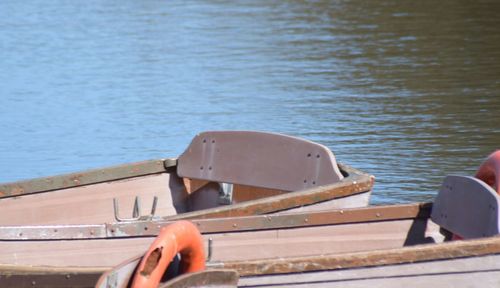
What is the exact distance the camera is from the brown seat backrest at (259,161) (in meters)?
8.05

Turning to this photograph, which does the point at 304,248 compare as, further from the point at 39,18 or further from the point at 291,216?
the point at 39,18

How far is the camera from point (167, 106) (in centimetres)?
1433

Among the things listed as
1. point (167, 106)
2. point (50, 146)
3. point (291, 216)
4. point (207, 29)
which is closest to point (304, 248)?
point (291, 216)

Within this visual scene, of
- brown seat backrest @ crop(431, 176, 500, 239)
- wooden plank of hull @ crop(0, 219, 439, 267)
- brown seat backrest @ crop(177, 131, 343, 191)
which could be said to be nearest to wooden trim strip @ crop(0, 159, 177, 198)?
brown seat backrest @ crop(177, 131, 343, 191)

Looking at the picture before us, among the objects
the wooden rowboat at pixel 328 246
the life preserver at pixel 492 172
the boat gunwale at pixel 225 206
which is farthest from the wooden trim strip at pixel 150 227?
the life preserver at pixel 492 172

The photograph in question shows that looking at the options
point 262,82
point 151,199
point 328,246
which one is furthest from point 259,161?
point 262,82

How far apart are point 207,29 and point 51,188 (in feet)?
40.4

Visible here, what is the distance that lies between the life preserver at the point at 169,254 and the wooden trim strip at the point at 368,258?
0.09m

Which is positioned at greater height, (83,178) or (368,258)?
(368,258)

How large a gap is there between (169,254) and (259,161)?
284 cm

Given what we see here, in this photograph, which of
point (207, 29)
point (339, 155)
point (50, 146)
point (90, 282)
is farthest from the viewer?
point (207, 29)

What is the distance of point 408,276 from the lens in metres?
5.94

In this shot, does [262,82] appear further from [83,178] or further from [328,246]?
[328,246]

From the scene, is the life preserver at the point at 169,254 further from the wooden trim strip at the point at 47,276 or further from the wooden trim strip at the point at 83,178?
the wooden trim strip at the point at 83,178
